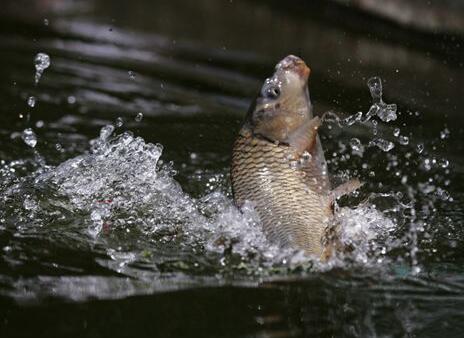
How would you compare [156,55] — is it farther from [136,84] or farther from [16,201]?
[16,201]

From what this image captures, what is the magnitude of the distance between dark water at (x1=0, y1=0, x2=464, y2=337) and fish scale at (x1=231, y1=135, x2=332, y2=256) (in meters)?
0.10

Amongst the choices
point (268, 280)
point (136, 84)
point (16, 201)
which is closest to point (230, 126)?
point (136, 84)

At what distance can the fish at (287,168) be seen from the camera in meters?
3.42

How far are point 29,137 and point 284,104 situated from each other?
8.40ft

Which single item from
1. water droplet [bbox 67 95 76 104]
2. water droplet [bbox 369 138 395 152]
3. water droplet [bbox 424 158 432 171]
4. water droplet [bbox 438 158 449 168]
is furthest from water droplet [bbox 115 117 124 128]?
water droplet [bbox 438 158 449 168]

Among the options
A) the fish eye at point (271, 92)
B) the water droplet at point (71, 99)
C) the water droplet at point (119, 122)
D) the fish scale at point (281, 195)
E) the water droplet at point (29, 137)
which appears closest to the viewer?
the fish scale at point (281, 195)

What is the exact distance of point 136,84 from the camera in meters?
7.35

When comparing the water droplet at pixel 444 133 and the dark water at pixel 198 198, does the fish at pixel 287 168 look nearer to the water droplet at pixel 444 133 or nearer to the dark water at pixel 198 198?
the dark water at pixel 198 198

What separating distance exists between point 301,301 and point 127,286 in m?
0.71

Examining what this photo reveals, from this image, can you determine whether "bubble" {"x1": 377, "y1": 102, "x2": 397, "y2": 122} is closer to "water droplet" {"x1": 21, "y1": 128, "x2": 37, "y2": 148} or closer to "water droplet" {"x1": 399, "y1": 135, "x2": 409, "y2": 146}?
"water droplet" {"x1": 399, "y1": 135, "x2": 409, "y2": 146}

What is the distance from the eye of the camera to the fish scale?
3400mm

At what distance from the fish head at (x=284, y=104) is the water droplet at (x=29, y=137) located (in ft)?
7.77

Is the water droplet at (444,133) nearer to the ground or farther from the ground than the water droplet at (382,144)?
farther from the ground

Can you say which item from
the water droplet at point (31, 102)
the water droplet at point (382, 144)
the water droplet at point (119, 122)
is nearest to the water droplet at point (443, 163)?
the water droplet at point (382, 144)
